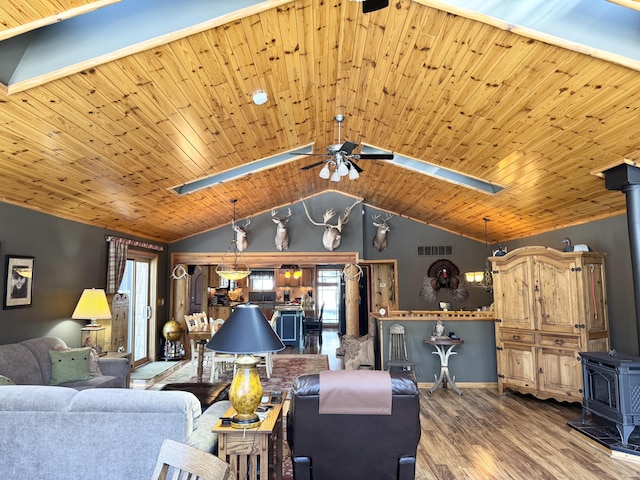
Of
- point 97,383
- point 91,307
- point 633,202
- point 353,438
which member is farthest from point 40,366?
point 633,202

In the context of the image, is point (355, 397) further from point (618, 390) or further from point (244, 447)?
point (618, 390)

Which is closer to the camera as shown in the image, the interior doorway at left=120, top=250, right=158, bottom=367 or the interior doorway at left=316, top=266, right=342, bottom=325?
the interior doorway at left=120, top=250, right=158, bottom=367

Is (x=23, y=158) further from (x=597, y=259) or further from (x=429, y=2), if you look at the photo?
(x=597, y=259)

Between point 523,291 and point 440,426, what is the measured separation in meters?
2.42

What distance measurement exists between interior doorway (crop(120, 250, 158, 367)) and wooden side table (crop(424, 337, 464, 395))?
5.38 meters

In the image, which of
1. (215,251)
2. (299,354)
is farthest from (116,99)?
(299,354)

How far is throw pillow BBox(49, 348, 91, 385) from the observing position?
4469 mm

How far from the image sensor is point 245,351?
2527 mm

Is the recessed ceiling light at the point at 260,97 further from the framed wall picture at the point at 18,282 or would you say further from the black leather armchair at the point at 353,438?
Answer: the framed wall picture at the point at 18,282

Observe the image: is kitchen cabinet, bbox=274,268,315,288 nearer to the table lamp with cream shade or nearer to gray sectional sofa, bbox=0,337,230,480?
the table lamp with cream shade

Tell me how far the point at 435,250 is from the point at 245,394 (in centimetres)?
798

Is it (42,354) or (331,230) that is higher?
(331,230)

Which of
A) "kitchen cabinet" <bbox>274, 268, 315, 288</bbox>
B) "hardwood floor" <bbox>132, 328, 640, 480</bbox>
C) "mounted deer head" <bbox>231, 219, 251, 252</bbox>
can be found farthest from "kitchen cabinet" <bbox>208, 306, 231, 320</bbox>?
"hardwood floor" <bbox>132, 328, 640, 480</bbox>

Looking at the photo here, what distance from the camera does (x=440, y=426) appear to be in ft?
16.1
